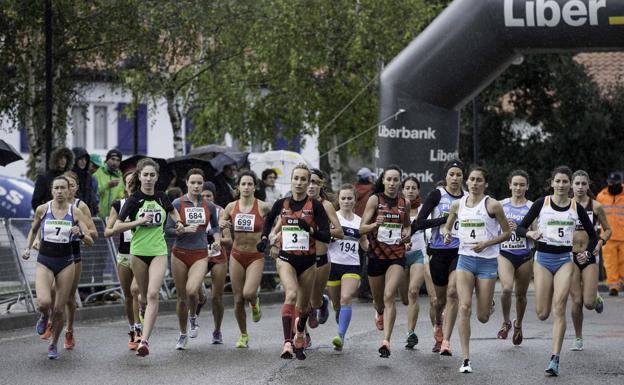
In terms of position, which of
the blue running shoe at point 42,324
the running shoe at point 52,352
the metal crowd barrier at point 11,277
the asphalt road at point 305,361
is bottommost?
the asphalt road at point 305,361

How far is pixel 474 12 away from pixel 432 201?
5.90 meters

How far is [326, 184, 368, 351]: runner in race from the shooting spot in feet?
46.9

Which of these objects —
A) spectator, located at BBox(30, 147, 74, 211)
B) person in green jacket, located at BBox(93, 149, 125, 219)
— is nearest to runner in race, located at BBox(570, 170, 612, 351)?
spectator, located at BBox(30, 147, 74, 211)

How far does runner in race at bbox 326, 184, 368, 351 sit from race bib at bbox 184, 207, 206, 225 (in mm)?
1258

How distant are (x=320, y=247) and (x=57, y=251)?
2448mm

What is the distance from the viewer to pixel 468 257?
13117mm

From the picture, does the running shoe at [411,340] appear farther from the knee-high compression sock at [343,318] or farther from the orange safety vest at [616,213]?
the orange safety vest at [616,213]

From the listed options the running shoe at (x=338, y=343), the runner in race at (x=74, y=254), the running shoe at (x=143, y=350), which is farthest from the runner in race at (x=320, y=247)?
the runner in race at (x=74, y=254)

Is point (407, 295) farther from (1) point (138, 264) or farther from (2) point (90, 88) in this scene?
(2) point (90, 88)

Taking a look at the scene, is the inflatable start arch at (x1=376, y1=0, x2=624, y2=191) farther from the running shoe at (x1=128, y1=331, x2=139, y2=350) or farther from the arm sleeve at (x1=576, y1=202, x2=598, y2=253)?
the running shoe at (x1=128, y1=331, x2=139, y2=350)

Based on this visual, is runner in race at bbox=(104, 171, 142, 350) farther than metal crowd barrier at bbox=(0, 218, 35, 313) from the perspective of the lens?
No

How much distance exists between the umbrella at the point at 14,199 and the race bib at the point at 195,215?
18.3m

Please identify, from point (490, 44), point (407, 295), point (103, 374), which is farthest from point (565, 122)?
point (103, 374)

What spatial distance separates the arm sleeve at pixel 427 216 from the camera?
14172mm
